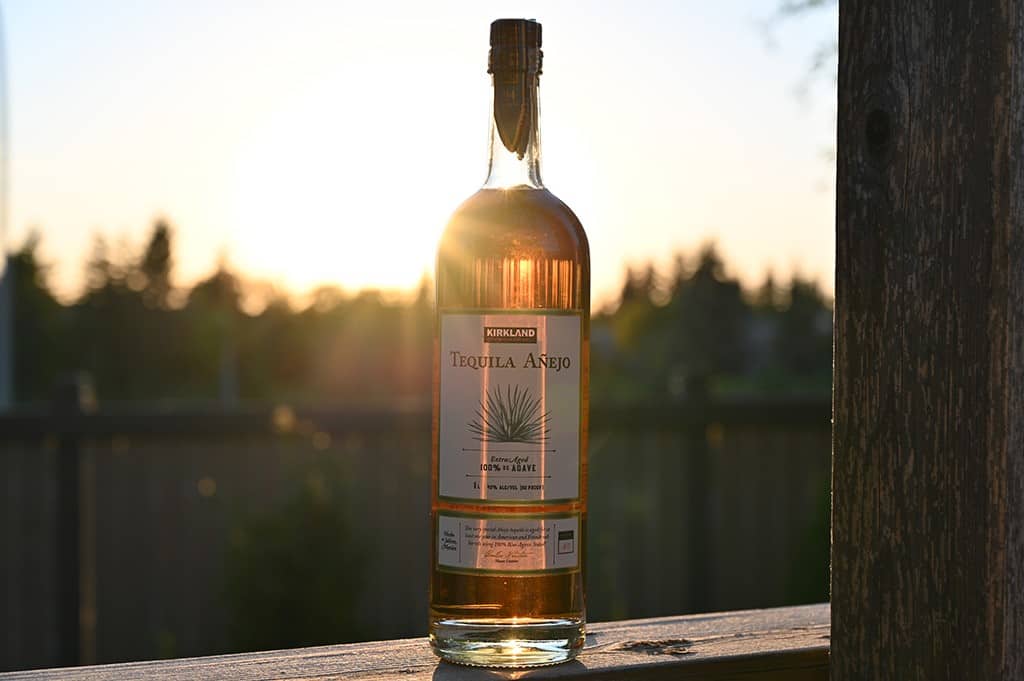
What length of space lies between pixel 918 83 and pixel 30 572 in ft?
A: 15.3

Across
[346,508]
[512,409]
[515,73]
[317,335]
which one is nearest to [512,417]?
[512,409]

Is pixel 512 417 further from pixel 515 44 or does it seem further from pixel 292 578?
pixel 292 578

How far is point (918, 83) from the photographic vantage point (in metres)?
0.95

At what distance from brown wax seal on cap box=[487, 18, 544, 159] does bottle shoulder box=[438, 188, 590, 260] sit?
6cm

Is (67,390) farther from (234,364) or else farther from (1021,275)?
(234,364)

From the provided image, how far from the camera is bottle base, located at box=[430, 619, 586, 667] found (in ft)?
3.49

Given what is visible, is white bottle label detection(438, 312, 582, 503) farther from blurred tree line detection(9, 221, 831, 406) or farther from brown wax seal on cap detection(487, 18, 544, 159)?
blurred tree line detection(9, 221, 831, 406)

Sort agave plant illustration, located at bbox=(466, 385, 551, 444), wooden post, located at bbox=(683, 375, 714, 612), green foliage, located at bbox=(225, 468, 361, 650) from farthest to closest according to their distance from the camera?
wooden post, located at bbox=(683, 375, 714, 612) → green foliage, located at bbox=(225, 468, 361, 650) → agave plant illustration, located at bbox=(466, 385, 551, 444)

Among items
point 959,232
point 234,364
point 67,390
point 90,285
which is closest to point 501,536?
point 959,232

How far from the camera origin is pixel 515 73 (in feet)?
3.67

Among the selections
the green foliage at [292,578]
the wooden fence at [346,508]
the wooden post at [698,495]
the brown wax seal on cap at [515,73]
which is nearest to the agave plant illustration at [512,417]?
the brown wax seal on cap at [515,73]

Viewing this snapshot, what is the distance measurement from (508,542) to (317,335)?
13252 mm

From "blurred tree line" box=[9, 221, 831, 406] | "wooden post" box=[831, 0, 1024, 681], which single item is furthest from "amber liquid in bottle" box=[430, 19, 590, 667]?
"blurred tree line" box=[9, 221, 831, 406]

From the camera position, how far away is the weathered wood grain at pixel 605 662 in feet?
3.24
